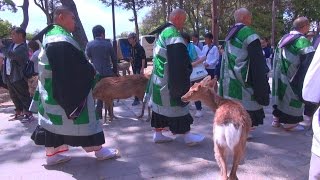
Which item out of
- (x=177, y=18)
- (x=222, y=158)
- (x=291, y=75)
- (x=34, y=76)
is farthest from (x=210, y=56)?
(x=222, y=158)

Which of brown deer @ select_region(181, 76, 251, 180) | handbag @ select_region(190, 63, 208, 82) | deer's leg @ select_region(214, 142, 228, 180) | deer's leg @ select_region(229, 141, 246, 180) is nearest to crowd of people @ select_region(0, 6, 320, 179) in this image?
handbag @ select_region(190, 63, 208, 82)

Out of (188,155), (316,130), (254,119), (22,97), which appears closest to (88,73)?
(188,155)

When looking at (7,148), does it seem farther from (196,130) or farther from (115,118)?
(196,130)

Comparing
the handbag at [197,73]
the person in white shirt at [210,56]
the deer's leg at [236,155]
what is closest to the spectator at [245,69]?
the handbag at [197,73]

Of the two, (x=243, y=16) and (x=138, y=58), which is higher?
(x=243, y=16)

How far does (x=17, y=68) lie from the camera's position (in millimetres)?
7535

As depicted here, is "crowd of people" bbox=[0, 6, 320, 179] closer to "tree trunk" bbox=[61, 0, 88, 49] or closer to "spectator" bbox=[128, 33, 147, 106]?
"spectator" bbox=[128, 33, 147, 106]

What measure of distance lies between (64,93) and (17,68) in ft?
12.0

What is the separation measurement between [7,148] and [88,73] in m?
2.38

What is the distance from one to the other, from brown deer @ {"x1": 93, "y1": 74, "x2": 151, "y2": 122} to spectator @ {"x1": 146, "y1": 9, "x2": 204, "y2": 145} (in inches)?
65.6

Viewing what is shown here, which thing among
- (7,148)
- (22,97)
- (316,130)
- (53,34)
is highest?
(53,34)

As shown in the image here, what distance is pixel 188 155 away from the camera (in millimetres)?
4988

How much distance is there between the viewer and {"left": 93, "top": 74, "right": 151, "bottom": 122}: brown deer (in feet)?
22.6

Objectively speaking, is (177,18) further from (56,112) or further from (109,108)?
(109,108)
